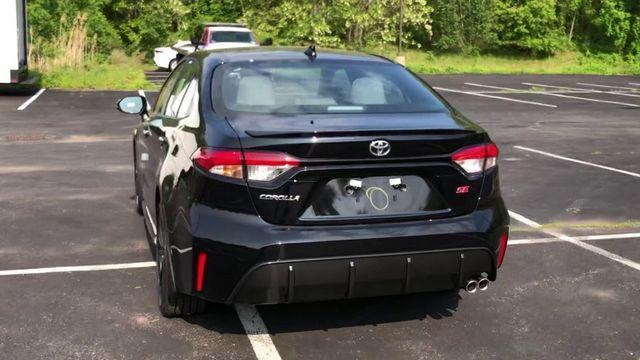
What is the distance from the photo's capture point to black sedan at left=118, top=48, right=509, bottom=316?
3463mm

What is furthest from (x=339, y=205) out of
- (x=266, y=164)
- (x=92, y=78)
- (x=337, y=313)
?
(x=92, y=78)

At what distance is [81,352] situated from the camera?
371 centimetres

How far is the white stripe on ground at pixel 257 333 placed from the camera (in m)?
3.74

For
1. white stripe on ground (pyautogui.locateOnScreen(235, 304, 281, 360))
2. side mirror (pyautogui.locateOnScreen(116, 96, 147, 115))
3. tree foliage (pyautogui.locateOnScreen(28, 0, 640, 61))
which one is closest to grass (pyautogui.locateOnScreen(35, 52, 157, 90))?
tree foliage (pyautogui.locateOnScreen(28, 0, 640, 61))

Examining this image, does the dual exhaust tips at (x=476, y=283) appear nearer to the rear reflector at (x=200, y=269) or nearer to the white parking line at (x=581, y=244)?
the rear reflector at (x=200, y=269)

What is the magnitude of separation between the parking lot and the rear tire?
0.07 meters

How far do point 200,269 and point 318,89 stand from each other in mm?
1336

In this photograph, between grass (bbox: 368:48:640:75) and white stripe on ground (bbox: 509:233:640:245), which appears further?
grass (bbox: 368:48:640:75)

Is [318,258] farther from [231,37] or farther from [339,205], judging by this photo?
[231,37]

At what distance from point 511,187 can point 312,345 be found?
501cm

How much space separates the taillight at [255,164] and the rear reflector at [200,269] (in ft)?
1.39

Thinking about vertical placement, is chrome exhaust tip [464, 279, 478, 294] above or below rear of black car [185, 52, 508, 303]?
below

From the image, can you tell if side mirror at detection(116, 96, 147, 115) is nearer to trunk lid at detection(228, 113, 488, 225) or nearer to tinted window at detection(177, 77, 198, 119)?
tinted window at detection(177, 77, 198, 119)

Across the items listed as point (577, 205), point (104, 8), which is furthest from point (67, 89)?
point (577, 205)
